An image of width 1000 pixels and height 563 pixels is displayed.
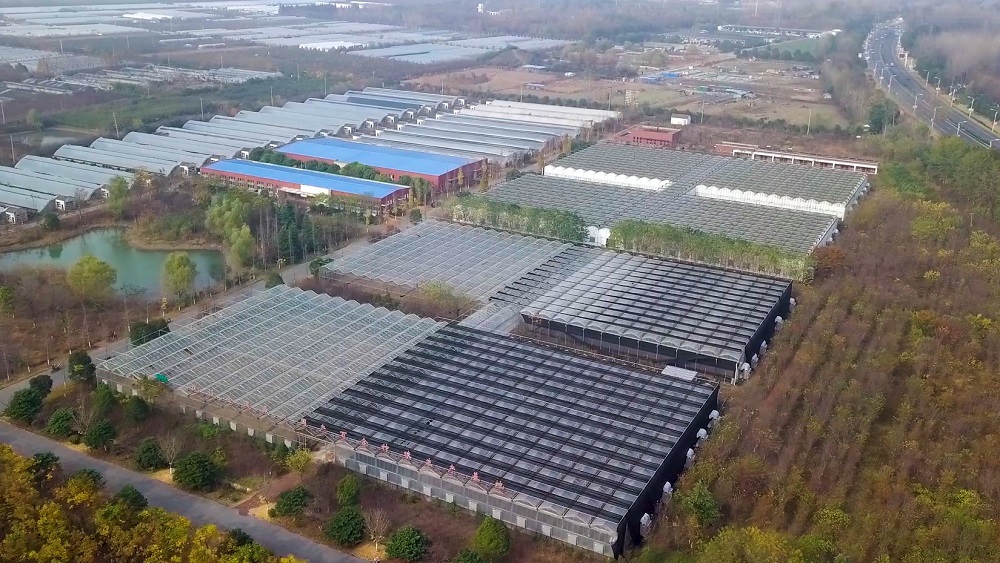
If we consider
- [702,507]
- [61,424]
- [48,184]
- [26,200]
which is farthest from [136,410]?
[48,184]

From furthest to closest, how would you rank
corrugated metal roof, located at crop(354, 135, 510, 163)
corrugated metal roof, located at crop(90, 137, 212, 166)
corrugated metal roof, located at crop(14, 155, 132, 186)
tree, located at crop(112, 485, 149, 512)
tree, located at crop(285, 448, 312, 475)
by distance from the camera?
corrugated metal roof, located at crop(354, 135, 510, 163) < corrugated metal roof, located at crop(90, 137, 212, 166) < corrugated metal roof, located at crop(14, 155, 132, 186) < tree, located at crop(285, 448, 312, 475) < tree, located at crop(112, 485, 149, 512)

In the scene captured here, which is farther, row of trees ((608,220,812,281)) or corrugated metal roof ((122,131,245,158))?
corrugated metal roof ((122,131,245,158))

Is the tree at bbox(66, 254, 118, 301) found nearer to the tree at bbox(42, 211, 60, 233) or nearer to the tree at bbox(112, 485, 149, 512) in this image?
the tree at bbox(42, 211, 60, 233)

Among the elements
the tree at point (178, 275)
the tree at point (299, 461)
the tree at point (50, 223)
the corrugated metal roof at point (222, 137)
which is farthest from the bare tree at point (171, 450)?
the corrugated metal roof at point (222, 137)

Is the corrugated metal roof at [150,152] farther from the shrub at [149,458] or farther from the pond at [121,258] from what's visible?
the shrub at [149,458]

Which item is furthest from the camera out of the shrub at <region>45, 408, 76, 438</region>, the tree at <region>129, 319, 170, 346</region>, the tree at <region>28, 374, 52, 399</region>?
the tree at <region>129, 319, 170, 346</region>

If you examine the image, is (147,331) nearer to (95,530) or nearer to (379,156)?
(95,530)

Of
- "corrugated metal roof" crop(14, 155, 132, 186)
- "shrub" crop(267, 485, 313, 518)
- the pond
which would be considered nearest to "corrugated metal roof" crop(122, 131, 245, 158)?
"corrugated metal roof" crop(14, 155, 132, 186)

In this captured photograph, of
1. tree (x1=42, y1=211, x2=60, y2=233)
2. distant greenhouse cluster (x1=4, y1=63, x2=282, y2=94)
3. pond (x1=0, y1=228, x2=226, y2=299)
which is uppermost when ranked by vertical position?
distant greenhouse cluster (x1=4, y1=63, x2=282, y2=94)
